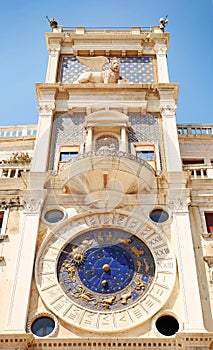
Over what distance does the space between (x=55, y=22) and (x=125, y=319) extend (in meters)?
15.0

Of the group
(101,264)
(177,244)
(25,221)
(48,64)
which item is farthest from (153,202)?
(48,64)

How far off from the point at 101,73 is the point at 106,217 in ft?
23.6

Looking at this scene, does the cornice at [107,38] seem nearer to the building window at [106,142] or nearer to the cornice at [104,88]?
the cornice at [104,88]

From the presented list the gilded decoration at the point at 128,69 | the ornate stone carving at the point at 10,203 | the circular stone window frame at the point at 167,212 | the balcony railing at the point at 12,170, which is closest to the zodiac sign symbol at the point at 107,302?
the circular stone window frame at the point at 167,212

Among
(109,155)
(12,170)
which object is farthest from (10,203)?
(109,155)

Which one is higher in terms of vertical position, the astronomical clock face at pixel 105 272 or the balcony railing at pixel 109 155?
the balcony railing at pixel 109 155

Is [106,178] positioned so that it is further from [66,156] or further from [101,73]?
[101,73]

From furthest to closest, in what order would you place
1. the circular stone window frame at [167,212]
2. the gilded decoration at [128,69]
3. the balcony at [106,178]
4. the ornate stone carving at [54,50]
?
the ornate stone carving at [54,50] → the gilded decoration at [128,69] → the balcony at [106,178] → the circular stone window frame at [167,212]

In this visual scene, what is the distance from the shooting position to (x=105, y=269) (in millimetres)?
12594

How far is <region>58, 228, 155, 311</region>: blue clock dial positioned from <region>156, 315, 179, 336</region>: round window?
87cm

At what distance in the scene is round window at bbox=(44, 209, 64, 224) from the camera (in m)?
13.9

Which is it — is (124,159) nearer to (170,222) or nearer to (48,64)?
(170,222)

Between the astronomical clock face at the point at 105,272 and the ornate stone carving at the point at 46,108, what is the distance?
5073 millimetres

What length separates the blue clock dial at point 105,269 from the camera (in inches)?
476
